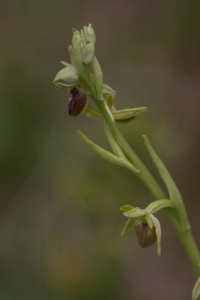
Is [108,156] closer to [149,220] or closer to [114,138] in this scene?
[114,138]

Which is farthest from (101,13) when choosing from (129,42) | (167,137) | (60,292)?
(60,292)

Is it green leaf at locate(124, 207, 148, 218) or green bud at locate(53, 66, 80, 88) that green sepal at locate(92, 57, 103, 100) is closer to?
green bud at locate(53, 66, 80, 88)

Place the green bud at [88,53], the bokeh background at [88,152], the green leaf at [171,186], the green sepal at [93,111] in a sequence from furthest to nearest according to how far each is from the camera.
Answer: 1. the bokeh background at [88,152]
2. the green sepal at [93,111]
3. the green leaf at [171,186]
4. the green bud at [88,53]

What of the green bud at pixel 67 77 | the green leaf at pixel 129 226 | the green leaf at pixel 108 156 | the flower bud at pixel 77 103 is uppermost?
the green bud at pixel 67 77

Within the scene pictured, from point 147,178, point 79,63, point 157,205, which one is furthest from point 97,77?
point 157,205

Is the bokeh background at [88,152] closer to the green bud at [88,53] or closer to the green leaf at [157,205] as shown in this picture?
the green leaf at [157,205]

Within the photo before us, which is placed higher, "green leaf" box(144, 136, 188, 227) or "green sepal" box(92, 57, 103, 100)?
"green sepal" box(92, 57, 103, 100)

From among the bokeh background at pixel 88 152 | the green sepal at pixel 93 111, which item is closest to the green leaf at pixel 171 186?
the green sepal at pixel 93 111

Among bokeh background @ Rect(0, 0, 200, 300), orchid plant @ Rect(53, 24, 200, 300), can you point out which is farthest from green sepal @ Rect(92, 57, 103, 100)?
bokeh background @ Rect(0, 0, 200, 300)
